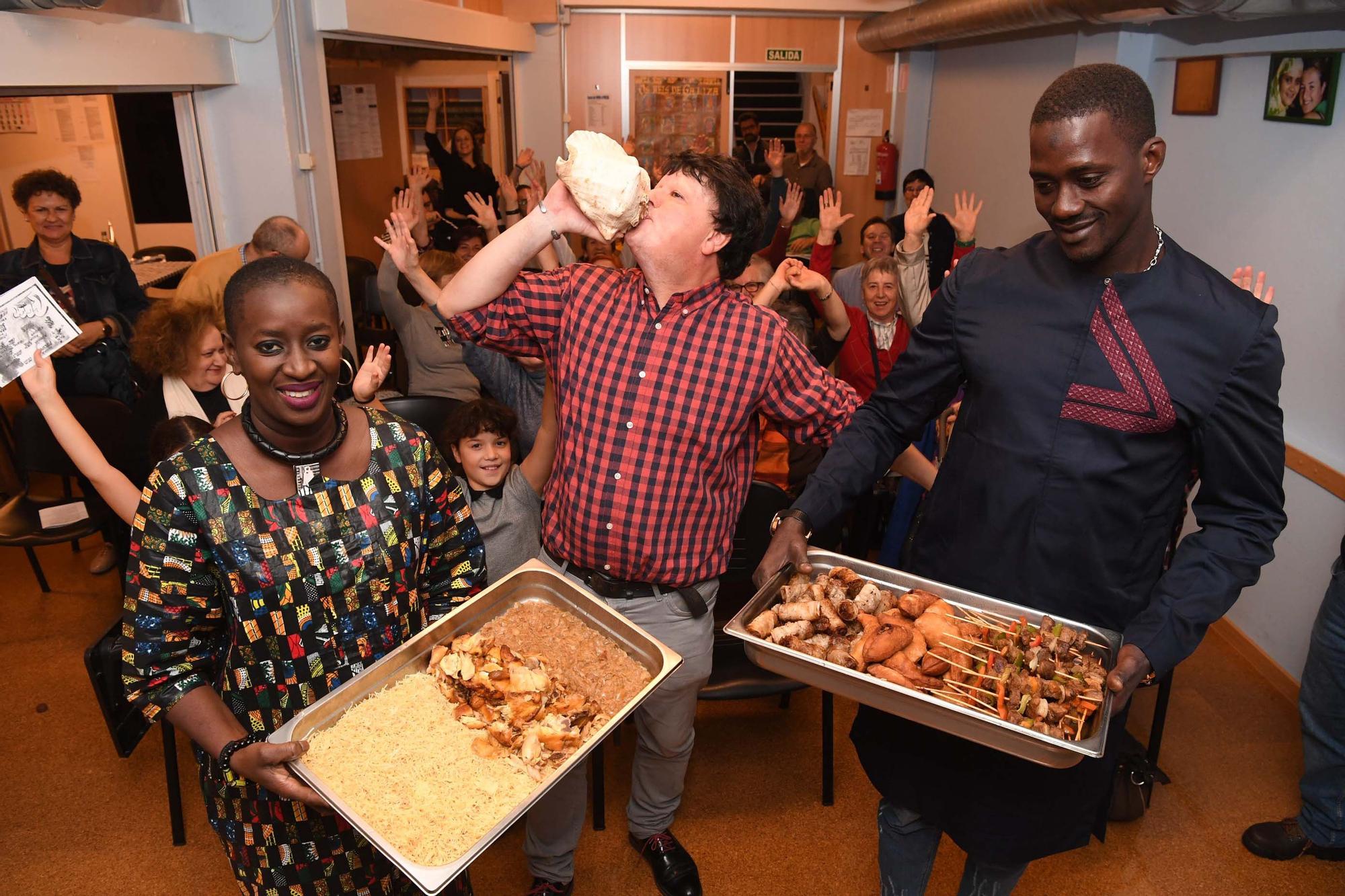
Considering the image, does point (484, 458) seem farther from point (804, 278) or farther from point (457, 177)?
point (457, 177)

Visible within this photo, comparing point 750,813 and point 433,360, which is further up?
point 433,360

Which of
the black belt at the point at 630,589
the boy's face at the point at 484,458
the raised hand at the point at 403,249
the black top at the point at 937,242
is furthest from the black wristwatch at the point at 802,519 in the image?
the black top at the point at 937,242

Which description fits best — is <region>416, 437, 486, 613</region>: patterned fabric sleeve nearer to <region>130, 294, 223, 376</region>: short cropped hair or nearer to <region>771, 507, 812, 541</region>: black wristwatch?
<region>771, 507, 812, 541</region>: black wristwatch

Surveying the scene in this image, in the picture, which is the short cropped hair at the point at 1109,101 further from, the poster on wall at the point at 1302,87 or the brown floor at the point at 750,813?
the poster on wall at the point at 1302,87

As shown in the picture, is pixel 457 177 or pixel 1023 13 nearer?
pixel 1023 13

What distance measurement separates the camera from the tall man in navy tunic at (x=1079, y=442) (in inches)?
64.1

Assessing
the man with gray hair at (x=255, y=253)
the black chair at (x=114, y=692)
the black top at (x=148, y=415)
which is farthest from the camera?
the man with gray hair at (x=255, y=253)

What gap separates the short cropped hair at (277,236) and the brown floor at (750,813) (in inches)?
74.0

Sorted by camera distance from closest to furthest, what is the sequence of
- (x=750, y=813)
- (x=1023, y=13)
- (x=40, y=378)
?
(x=40, y=378), (x=750, y=813), (x=1023, y=13)

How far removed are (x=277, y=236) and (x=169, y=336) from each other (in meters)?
0.86

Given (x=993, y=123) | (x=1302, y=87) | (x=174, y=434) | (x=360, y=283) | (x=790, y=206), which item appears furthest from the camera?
(x=993, y=123)

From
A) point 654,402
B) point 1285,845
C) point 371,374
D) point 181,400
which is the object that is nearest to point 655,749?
point 654,402

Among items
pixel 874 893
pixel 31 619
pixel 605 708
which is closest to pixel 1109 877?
pixel 874 893

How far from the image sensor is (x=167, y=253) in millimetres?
6219
